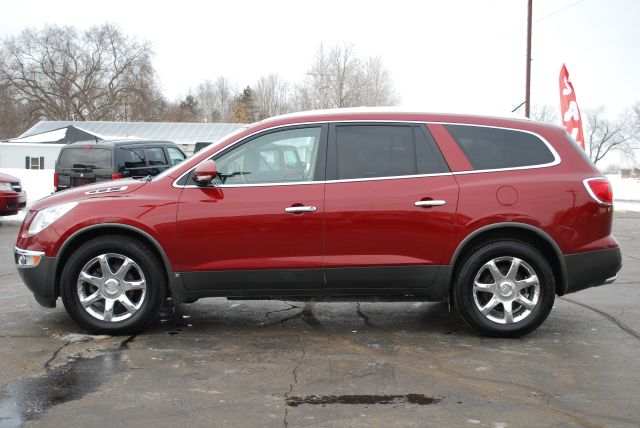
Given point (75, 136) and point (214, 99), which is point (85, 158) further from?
point (214, 99)

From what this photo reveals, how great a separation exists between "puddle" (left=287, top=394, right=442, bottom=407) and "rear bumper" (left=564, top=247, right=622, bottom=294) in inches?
78.4

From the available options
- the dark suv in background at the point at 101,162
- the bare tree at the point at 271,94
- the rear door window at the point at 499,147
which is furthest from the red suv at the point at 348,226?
the bare tree at the point at 271,94

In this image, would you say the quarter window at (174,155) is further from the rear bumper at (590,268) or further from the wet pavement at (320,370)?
the rear bumper at (590,268)

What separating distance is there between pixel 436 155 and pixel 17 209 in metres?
11.5

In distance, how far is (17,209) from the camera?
1430 centimetres

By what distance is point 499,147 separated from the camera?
18.3ft

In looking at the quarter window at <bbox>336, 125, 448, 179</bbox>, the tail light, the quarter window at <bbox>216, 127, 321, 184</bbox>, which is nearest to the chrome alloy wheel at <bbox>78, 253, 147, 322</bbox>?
the quarter window at <bbox>216, 127, 321, 184</bbox>

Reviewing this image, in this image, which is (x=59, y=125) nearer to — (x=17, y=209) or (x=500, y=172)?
(x=17, y=209)

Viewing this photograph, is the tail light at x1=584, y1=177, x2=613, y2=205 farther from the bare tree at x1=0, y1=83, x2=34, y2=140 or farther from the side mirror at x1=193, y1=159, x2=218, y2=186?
the bare tree at x1=0, y1=83, x2=34, y2=140

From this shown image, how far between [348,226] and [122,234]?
6.12 ft

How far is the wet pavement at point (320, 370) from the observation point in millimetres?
3883

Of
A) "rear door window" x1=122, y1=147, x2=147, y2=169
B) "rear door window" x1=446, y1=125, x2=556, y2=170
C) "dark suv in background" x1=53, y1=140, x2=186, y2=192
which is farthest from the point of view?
"rear door window" x1=122, y1=147, x2=147, y2=169

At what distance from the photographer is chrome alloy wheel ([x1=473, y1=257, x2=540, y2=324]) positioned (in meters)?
5.44

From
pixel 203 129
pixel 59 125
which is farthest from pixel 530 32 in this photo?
pixel 59 125
